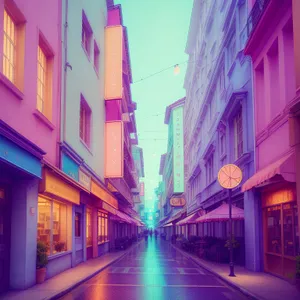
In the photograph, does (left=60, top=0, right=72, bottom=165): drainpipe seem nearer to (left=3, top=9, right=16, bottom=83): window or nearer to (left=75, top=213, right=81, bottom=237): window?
(left=3, top=9, right=16, bottom=83): window

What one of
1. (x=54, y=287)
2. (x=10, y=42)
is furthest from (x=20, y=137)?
(x=54, y=287)

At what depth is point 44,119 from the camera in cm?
1446

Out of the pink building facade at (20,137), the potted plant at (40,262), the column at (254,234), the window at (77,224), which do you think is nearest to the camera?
the pink building facade at (20,137)

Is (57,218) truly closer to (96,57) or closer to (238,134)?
(238,134)

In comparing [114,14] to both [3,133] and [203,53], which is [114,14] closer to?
[203,53]

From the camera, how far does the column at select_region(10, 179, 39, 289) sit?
41.2 ft

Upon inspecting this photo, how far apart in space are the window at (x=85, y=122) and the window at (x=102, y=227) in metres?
7.51

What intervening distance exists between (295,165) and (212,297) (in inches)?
163

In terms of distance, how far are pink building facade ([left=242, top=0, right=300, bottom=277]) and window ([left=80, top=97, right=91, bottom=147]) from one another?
9.08 m

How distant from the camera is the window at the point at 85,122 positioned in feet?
76.0

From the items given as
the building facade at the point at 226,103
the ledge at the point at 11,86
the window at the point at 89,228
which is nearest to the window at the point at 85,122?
the window at the point at 89,228

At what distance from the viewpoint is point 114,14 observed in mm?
31219

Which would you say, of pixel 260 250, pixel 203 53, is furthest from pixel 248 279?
pixel 203 53

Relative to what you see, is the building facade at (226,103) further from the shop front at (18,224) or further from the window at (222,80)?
the shop front at (18,224)
